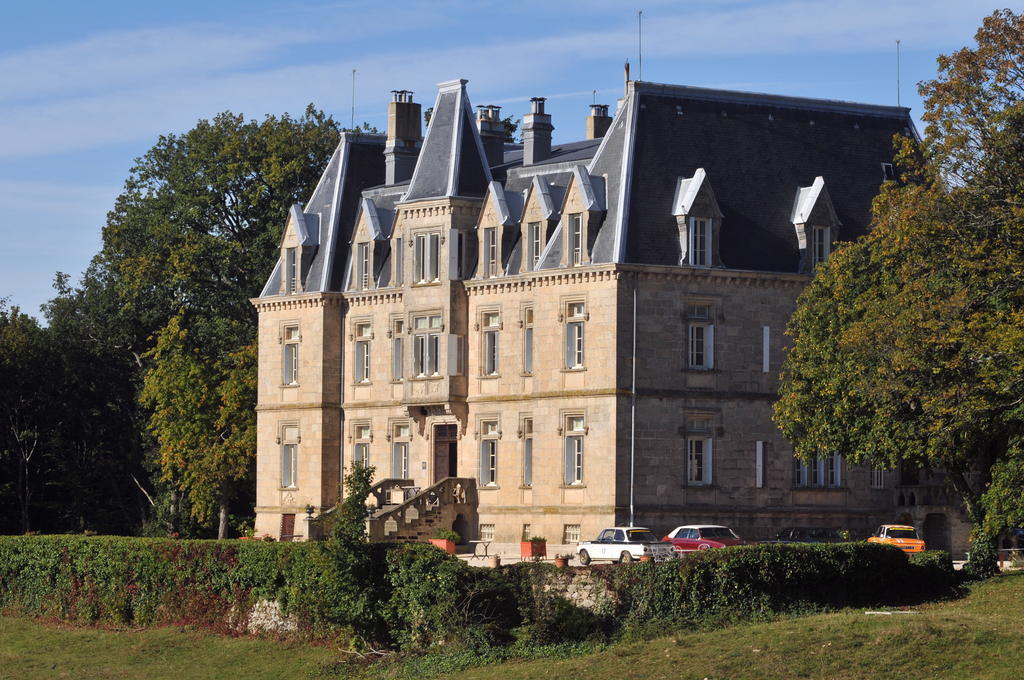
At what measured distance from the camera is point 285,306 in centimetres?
8319

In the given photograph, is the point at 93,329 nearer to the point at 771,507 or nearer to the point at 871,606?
the point at 771,507

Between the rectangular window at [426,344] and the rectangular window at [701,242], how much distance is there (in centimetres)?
1099

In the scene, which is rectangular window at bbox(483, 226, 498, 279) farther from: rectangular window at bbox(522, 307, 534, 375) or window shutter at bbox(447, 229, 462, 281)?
rectangular window at bbox(522, 307, 534, 375)

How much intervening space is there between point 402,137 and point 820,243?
1893 cm

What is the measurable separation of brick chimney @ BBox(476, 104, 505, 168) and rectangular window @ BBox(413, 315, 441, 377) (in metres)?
7.05

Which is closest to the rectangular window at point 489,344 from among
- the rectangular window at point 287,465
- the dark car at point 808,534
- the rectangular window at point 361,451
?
the rectangular window at point 361,451

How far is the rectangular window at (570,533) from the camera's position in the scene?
231 feet

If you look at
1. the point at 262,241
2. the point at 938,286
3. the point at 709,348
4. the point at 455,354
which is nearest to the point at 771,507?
the point at 709,348

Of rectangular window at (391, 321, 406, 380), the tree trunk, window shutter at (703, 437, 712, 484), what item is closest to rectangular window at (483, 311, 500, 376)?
rectangular window at (391, 321, 406, 380)

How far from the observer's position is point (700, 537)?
6512 centimetres

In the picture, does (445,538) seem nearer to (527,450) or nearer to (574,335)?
(527,450)

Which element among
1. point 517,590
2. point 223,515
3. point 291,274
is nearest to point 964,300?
point 517,590

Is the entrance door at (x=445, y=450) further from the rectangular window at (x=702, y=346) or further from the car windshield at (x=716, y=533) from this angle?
the car windshield at (x=716, y=533)

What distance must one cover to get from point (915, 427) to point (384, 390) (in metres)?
28.3
